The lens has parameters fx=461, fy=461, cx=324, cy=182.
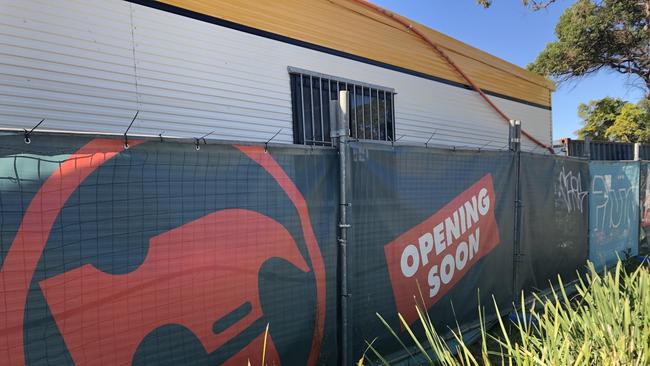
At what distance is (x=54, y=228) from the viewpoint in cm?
181

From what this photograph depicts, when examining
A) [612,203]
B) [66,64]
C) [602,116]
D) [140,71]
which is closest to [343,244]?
[140,71]

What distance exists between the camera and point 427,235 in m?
3.44

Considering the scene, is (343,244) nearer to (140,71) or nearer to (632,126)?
(140,71)

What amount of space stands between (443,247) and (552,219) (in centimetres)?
210

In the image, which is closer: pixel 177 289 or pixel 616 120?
pixel 177 289

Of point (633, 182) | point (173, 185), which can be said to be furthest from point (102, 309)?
point (633, 182)

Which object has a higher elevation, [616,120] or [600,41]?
[600,41]

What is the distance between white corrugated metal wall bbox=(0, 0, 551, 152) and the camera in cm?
346

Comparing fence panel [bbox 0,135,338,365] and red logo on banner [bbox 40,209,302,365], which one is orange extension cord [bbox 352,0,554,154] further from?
red logo on banner [bbox 40,209,302,365]

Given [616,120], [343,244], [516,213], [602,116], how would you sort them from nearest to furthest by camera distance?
[343,244] → [516,213] → [616,120] → [602,116]

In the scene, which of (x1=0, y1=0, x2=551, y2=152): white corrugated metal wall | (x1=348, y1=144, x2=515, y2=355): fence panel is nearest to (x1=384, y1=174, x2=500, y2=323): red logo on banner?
(x1=348, y1=144, x2=515, y2=355): fence panel

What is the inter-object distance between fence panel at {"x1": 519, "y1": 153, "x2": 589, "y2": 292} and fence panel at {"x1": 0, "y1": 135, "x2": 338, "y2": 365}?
2.63 metres

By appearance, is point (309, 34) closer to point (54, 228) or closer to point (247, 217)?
point (247, 217)

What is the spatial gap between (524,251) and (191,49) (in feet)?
12.4
